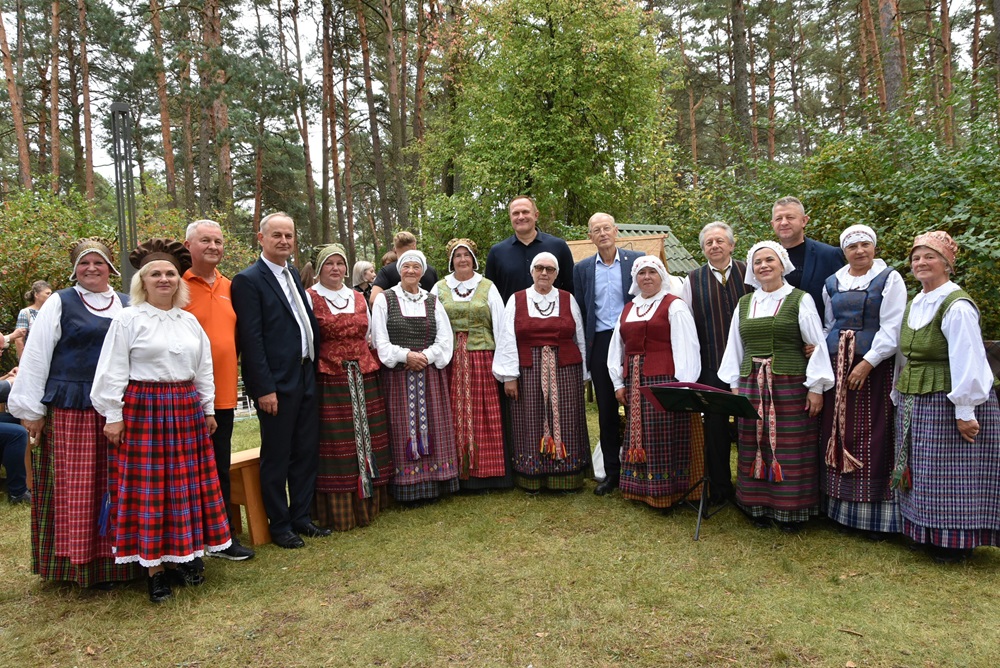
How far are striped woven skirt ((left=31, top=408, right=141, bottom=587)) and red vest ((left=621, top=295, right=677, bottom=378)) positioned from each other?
10.3 feet

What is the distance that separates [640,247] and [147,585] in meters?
5.85

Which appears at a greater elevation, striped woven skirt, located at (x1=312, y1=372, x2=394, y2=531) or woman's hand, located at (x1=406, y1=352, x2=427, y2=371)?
woman's hand, located at (x1=406, y1=352, x2=427, y2=371)

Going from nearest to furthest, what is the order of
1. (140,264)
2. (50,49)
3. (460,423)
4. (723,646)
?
(723,646), (140,264), (460,423), (50,49)

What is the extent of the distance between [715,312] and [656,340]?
444 millimetres

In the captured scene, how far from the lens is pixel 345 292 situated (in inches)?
173

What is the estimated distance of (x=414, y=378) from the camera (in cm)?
467

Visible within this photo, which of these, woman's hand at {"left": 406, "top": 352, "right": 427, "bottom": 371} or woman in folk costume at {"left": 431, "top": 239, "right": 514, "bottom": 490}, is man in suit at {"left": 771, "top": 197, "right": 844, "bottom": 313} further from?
woman's hand at {"left": 406, "top": 352, "right": 427, "bottom": 371}

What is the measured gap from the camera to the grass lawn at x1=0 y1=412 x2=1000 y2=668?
2.80m

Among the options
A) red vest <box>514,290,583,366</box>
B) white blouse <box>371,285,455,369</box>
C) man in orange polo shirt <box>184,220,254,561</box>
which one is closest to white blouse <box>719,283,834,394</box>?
red vest <box>514,290,583,366</box>

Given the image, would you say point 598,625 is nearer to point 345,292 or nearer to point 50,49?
point 345,292

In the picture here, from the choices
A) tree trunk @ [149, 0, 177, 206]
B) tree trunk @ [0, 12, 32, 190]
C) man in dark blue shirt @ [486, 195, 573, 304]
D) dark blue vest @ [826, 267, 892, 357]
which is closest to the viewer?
dark blue vest @ [826, 267, 892, 357]

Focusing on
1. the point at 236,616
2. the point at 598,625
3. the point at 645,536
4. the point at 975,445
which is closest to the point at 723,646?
the point at 598,625

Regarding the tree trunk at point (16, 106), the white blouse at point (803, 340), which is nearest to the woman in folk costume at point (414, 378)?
the white blouse at point (803, 340)

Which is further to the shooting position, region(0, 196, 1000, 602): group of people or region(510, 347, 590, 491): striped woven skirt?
region(510, 347, 590, 491): striped woven skirt
